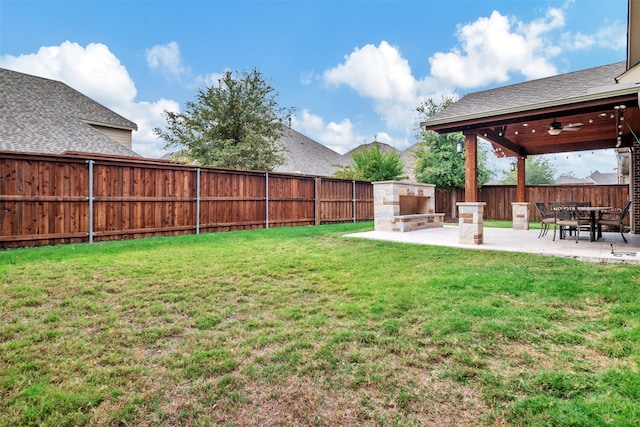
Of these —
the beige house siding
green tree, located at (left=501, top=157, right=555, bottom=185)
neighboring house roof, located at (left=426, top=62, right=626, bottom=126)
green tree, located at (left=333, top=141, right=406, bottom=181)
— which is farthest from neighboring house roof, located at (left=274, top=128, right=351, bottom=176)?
green tree, located at (left=501, top=157, right=555, bottom=185)

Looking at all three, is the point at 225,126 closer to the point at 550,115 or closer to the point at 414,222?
the point at 414,222

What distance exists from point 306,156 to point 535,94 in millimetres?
17569

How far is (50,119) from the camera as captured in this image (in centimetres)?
1230

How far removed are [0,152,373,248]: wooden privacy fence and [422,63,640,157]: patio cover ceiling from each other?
18.3ft

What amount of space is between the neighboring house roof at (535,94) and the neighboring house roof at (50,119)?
1196cm

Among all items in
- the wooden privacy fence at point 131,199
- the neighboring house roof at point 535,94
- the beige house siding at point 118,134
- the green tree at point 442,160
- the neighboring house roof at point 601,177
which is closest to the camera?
the neighboring house roof at point 535,94

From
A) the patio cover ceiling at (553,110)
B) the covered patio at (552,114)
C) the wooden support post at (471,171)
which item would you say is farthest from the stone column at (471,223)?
the patio cover ceiling at (553,110)

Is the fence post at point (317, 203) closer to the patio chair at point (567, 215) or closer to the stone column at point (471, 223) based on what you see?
the stone column at point (471, 223)

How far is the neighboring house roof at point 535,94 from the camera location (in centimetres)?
612

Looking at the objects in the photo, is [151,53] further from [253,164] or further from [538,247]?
[538,247]

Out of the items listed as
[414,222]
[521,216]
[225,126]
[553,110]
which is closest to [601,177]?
[521,216]

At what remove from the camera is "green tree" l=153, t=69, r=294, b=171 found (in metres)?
15.1

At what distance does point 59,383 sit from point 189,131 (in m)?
15.3

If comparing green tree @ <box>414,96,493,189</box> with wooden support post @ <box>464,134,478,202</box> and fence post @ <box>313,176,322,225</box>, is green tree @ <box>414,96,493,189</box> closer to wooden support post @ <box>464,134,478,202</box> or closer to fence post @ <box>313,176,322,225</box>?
fence post @ <box>313,176,322,225</box>
